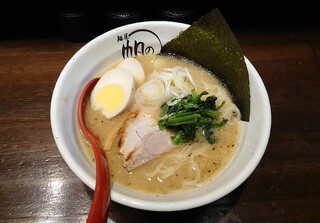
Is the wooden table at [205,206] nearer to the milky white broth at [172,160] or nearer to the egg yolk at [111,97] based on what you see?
the milky white broth at [172,160]

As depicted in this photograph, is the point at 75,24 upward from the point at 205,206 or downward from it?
upward

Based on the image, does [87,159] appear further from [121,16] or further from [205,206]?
[121,16]

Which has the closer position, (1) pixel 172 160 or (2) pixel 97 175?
(2) pixel 97 175

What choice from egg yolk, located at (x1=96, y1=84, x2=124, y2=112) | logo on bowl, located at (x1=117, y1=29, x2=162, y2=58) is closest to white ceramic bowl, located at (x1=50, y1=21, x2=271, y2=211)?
logo on bowl, located at (x1=117, y1=29, x2=162, y2=58)

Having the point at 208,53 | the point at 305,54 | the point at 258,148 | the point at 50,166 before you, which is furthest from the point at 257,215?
the point at 305,54

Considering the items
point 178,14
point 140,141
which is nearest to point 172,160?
point 140,141


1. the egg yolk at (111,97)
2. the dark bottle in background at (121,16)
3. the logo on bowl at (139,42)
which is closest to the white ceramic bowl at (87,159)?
the logo on bowl at (139,42)
